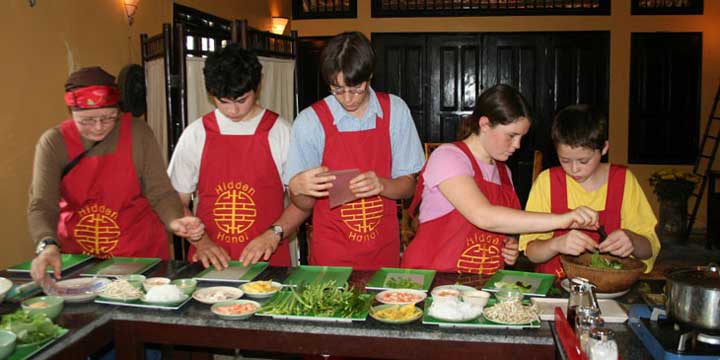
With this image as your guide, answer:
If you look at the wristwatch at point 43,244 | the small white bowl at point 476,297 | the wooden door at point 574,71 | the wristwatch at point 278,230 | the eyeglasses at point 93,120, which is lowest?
the small white bowl at point 476,297

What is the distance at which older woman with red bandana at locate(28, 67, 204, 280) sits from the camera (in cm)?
265

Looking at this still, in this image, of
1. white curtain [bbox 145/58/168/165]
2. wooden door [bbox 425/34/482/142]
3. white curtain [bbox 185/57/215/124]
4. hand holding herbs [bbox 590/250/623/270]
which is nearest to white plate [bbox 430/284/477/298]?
hand holding herbs [bbox 590/250/623/270]

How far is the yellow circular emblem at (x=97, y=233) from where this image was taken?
2.87m

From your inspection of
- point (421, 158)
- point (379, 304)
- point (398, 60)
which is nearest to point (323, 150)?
point (421, 158)

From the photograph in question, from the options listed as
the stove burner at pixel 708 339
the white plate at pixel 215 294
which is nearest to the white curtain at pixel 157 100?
the white plate at pixel 215 294

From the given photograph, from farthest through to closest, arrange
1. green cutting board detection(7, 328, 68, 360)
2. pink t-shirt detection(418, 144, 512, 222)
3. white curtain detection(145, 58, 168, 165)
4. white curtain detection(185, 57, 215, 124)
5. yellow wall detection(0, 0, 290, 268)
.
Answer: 1. white curtain detection(145, 58, 168, 165)
2. white curtain detection(185, 57, 215, 124)
3. yellow wall detection(0, 0, 290, 268)
4. pink t-shirt detection(418, 144, 512, 222)
5. green cutting board detection(7, 328, 68, 360)

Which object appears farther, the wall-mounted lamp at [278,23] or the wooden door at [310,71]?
the wooden door at [310,71]

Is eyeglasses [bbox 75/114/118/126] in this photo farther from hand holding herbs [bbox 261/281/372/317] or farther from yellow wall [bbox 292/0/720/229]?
yellow wall [bbox 292/0/720/229]

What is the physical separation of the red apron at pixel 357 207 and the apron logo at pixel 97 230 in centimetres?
91

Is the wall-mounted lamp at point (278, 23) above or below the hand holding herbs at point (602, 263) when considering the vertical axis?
above

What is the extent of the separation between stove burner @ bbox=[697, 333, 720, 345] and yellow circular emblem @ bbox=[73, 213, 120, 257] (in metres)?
2.26

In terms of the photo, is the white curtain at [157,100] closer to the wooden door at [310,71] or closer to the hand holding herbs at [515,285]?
the hand holding herbs at [515,285]

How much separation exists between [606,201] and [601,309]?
2.25 ft

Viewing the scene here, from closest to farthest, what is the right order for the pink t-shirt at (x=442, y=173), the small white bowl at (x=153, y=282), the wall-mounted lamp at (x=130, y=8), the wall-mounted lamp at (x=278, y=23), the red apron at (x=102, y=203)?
the small white bowl at (x=153, y=282) < the pink t-shirt at (x=442, y=173) < the red apron at (x=102, y=203) < the wall-mounted lamp at (x=130, y=8) < the wall-mounted lamp at (x=278, y=23)
